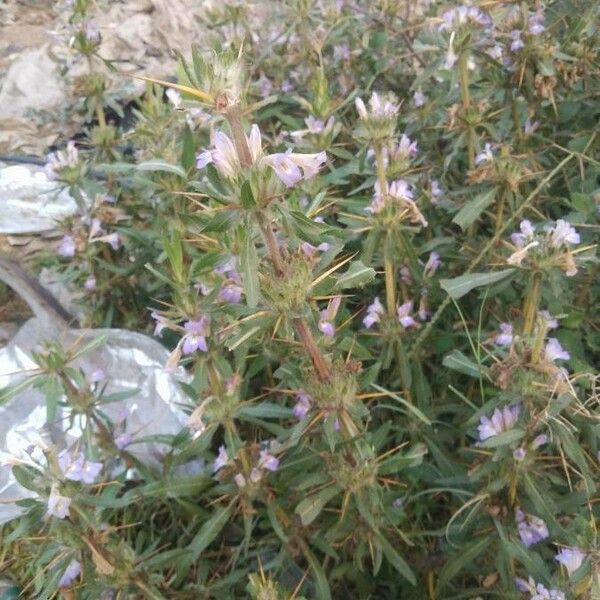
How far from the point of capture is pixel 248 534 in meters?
1.39

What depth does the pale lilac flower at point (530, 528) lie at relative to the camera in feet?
3.95

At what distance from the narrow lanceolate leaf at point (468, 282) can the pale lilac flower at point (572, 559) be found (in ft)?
1.39

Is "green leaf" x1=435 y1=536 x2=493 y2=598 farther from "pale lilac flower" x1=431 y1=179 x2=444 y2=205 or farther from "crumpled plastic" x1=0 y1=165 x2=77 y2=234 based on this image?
"crumpled plastic" x1=0 y1=165 x2=77 y2=234

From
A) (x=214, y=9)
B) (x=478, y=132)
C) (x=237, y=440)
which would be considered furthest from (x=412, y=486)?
(x=214, y=9)

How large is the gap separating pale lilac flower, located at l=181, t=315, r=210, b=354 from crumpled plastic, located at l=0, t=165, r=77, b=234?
1.18 m

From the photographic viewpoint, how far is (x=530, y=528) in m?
1.21

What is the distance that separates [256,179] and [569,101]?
1.22 m

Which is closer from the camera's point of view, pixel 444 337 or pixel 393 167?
pixel 393 167

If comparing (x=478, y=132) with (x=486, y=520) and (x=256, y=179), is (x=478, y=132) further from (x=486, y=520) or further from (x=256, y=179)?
(x=256, y=179)

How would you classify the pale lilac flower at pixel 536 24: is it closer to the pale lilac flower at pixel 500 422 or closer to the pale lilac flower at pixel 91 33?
the pale lilac flower at pixel 500 422

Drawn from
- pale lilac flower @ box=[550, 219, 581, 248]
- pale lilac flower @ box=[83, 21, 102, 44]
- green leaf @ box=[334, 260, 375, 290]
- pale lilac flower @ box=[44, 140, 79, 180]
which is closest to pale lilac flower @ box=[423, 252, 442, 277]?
pale lilac flower @ box=[550, 219, 581, 248]

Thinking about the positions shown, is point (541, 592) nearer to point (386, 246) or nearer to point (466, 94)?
point (386, 246)

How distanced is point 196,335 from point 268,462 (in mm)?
305

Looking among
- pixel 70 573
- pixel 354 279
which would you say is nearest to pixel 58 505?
pixel 70 573
